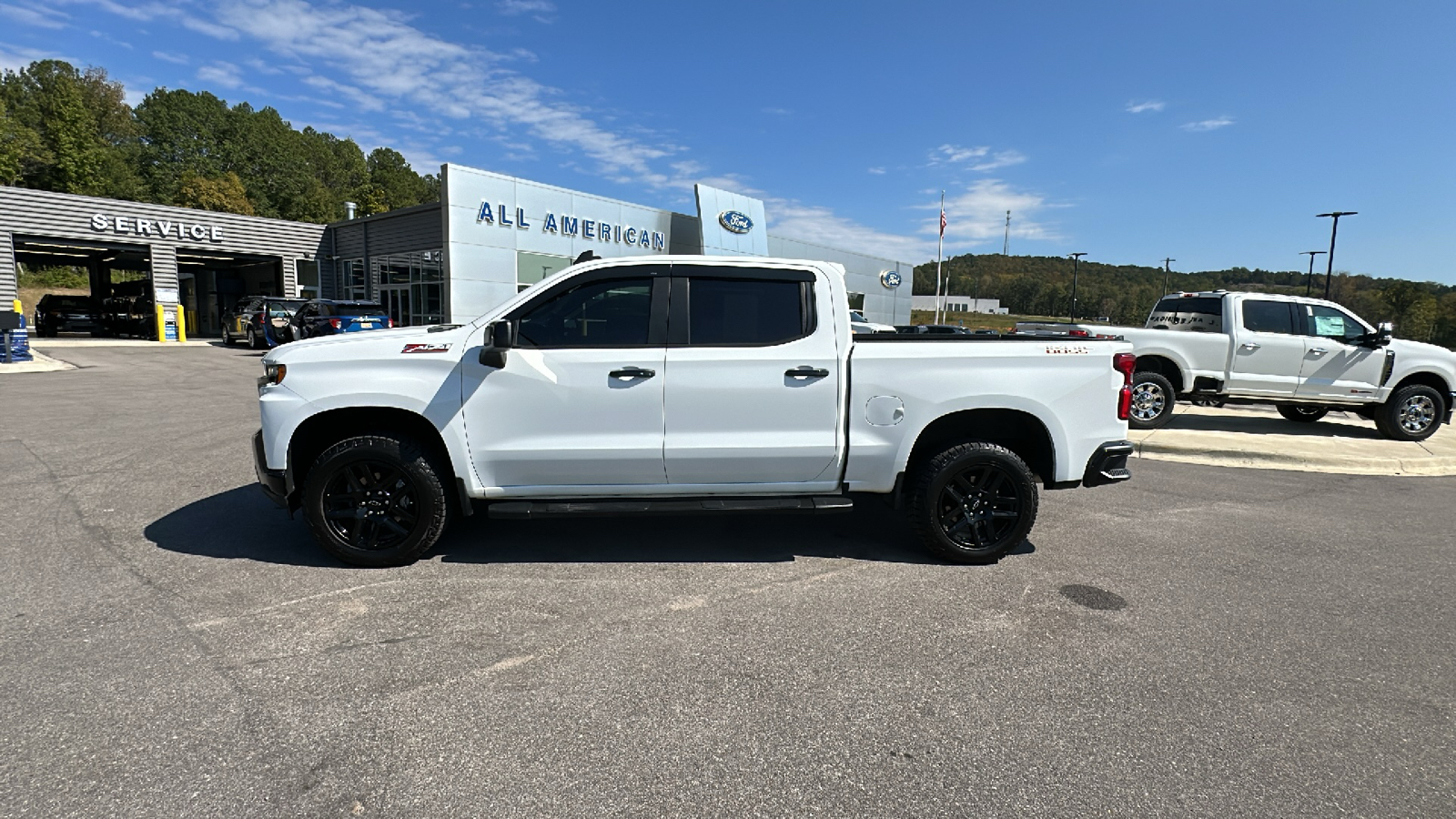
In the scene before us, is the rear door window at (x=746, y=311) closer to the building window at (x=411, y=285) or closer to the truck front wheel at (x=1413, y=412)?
the truck front wheel at (x=1413, y=412)

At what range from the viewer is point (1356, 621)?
3887 mm

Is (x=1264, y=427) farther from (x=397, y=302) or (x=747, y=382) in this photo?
(x=397, y=302)

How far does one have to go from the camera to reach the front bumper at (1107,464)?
15.4ft

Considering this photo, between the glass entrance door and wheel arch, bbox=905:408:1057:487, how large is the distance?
83.7ft

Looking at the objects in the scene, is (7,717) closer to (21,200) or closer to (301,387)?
(301,387)

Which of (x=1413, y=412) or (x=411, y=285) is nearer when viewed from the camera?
(x=1413, y=412)

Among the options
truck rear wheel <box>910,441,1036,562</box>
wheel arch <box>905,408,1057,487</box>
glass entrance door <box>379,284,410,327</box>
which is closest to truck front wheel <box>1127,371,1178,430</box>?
wheel arch <box>905,408,1057,487</box>

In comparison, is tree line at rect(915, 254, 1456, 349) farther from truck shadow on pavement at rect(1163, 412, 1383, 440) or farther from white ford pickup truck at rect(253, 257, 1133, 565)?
white ford pickup truck at rect(253, 257, 1133, 565)

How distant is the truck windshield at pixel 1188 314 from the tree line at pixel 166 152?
75141 millimetres

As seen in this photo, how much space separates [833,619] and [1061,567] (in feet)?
5.91

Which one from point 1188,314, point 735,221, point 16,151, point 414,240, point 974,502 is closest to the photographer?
point 974,502

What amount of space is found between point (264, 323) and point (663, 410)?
2249 cm

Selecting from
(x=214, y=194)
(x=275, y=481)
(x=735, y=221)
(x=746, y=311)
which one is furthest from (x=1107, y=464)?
(x=214, y=194)

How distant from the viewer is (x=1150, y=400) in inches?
396
